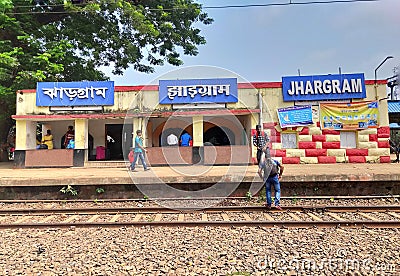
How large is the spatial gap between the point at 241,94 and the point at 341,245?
958 cm

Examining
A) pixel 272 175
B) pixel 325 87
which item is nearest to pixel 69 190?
pixel 272 175

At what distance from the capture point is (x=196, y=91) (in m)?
13.0

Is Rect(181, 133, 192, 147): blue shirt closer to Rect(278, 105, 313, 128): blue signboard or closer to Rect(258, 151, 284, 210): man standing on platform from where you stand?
Rect(278, 105, 313, 128): blue signboard

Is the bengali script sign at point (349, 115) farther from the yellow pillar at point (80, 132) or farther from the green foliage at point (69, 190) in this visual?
the yellow pillar at point (80, 132)

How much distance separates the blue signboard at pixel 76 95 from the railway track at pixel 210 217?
712cm

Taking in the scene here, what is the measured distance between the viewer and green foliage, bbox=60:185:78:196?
821 cm

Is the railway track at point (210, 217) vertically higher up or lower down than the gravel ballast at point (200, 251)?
higher up

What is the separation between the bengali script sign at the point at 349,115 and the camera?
12977 millimetres

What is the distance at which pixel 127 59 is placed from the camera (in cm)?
1900

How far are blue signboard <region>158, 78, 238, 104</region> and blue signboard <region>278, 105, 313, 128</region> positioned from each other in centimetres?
231

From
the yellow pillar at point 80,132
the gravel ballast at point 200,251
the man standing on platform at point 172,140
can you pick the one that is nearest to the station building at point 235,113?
the yellow pillar at point 80,132

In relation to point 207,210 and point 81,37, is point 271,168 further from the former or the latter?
point 81,37

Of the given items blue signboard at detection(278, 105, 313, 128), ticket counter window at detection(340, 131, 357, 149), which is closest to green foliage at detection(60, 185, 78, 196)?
blue signboard at detection(278, 105, 313, 128)

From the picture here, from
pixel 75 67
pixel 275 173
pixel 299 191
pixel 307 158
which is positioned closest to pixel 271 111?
pixel 307 158
